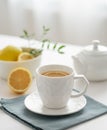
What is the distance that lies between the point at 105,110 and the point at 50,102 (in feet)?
0.55

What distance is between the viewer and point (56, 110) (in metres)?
1.02

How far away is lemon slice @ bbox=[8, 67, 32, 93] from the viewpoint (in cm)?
119

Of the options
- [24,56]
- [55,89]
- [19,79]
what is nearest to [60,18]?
[24,56]

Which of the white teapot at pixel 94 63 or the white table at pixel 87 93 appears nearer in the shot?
the white table at pixel 87 93

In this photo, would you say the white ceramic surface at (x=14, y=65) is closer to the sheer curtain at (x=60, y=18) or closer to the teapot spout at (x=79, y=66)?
the teapot spout at (x=79, y=66)

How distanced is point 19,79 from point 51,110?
0.76ft

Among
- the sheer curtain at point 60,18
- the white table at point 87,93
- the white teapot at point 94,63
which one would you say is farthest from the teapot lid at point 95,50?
the sheer curtain at point 60,18

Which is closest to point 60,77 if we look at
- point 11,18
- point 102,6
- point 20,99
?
point 20,99

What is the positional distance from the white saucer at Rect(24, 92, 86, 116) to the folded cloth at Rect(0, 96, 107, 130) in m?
0.01

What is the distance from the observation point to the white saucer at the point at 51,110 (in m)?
1.00

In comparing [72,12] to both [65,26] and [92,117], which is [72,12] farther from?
[92,117]

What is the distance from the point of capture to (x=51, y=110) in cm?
102

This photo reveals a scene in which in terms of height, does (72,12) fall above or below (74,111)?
below

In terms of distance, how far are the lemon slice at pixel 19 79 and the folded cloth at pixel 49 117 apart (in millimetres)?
80
